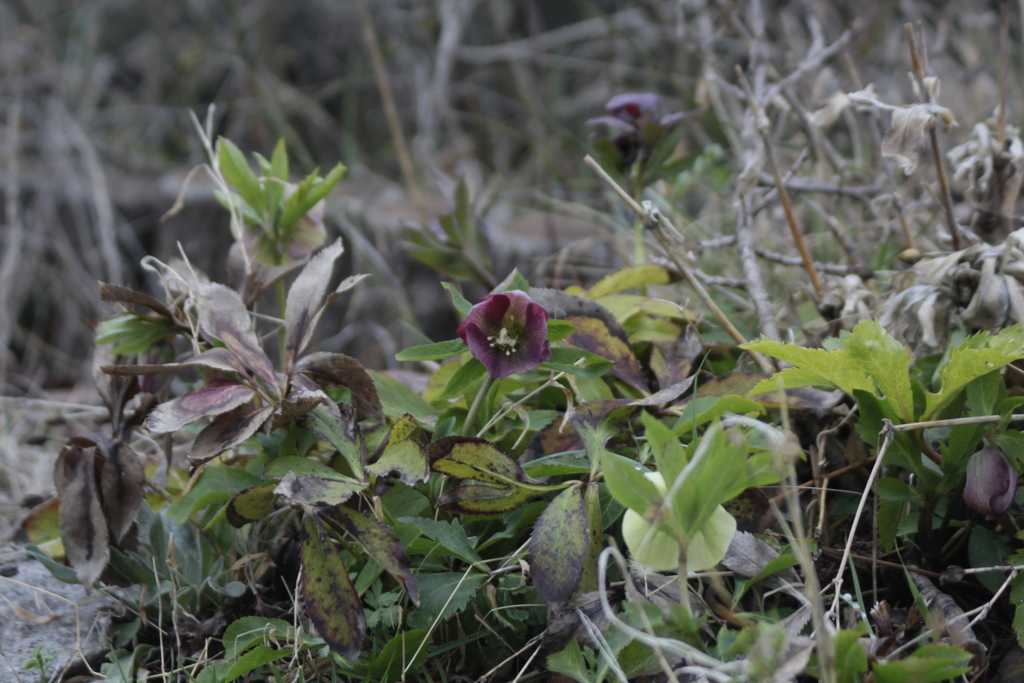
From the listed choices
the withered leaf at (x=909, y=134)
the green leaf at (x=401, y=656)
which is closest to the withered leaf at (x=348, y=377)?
the green leaf at (x=401, y=656)

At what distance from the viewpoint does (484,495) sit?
68cm

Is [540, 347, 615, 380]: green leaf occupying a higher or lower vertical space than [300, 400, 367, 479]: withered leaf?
higher

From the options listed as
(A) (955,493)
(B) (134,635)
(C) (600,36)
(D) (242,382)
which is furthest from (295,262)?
(C) (600,36)

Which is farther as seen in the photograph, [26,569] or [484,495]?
[26,569]

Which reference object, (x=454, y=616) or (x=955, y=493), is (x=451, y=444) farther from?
(x=955, y=493)

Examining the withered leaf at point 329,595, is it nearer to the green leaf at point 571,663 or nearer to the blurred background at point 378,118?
the green leaf at point 571,663

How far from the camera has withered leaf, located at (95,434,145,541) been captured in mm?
808

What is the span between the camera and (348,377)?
0.79 metres

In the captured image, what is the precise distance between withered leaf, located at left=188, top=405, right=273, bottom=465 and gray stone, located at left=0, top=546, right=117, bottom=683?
0.27 metres

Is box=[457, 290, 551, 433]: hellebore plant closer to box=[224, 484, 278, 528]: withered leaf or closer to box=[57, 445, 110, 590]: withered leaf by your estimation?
box=[224, 484, 278, 528]: withered leaf

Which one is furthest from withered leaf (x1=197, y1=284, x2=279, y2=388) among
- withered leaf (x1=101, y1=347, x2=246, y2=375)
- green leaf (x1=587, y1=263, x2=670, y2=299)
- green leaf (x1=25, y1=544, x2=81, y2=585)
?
green leaf (x1=587, y1=263, x2=670, y2=299)

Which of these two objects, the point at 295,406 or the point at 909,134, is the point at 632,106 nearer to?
the point at 909,134

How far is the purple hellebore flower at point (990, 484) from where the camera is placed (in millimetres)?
632

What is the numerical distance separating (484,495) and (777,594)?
1.03 feet
